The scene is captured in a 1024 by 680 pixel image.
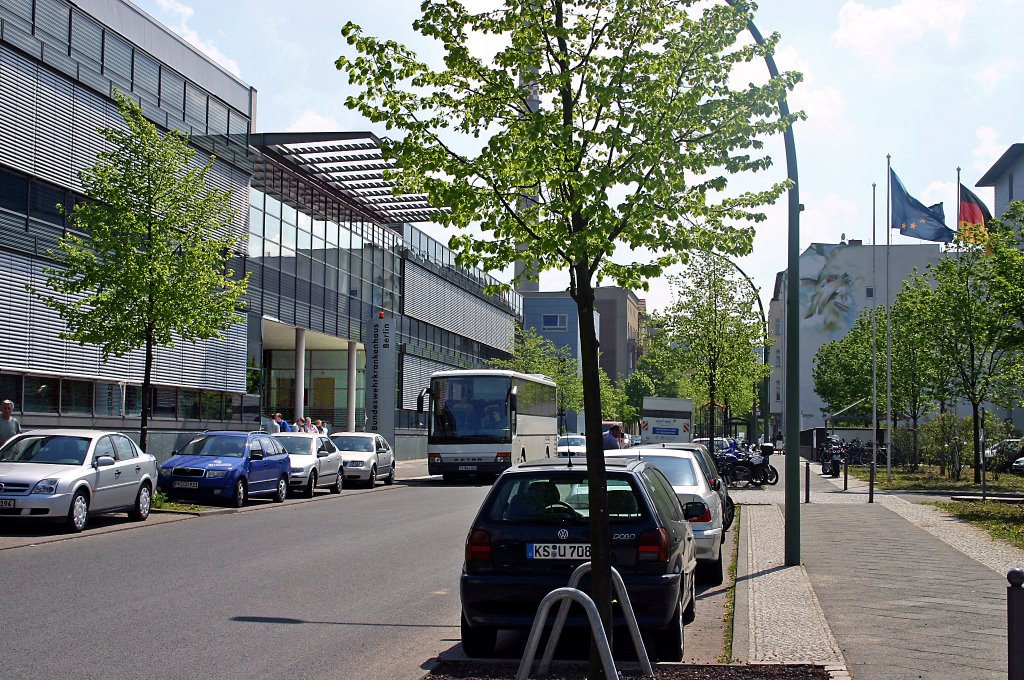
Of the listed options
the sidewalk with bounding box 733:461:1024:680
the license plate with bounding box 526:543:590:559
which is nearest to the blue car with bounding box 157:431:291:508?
the sidewalk with bounding box 733:461:1024:680

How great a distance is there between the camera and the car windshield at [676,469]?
542 inches

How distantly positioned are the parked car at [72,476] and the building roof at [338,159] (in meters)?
15.0

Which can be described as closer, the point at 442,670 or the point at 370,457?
the point at 442,670

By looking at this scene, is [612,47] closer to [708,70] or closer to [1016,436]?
[708,70]

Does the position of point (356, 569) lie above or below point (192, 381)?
below

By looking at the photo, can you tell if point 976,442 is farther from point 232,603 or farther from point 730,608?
point 232,603

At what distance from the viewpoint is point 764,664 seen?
773 cm

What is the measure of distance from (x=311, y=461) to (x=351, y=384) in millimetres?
22515

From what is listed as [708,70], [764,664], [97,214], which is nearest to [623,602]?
[764,664]

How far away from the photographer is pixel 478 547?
845cm

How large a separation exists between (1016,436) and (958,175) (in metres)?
12.9

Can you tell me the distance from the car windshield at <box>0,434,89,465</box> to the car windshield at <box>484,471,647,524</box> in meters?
11.2

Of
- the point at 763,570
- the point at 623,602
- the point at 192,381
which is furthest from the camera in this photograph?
the point at 192,381

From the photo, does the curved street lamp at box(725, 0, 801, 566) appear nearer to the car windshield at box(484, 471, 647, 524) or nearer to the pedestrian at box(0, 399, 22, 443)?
the car windshield at box(484, 471, 647, 524)
